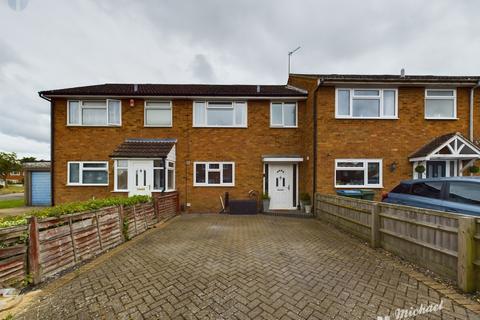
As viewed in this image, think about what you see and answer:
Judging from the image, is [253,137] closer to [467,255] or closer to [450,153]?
[450,153]

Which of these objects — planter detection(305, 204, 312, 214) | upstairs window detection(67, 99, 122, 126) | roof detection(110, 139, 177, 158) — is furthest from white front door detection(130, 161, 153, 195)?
planter detection(305, 204, 312, 214)

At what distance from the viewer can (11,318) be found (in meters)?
2.70

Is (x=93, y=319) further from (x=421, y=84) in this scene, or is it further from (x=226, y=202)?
(x=421, y=84)

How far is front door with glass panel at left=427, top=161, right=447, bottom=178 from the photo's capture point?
30.4ft

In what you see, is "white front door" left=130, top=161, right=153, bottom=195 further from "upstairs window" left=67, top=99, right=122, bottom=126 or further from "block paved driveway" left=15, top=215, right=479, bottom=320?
"block paved driveway" left=15, top=215, right=479, bottom=320

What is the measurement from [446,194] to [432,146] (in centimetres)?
516

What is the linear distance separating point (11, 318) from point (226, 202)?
8208 mm

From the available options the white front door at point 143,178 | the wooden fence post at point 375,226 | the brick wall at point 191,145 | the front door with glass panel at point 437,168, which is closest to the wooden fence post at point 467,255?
the wooden fence post at point 375,226

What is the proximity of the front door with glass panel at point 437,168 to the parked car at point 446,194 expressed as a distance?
14.5ft

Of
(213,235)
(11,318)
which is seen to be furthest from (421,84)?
(11,318)

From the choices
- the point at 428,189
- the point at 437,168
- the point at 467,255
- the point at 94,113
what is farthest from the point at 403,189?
the point at 94,113

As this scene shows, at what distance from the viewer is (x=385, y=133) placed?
9.48 m

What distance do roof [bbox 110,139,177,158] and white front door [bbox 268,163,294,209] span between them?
5.08 metres

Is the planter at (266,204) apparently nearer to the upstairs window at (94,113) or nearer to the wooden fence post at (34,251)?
the wooden fence post at (34,251)
